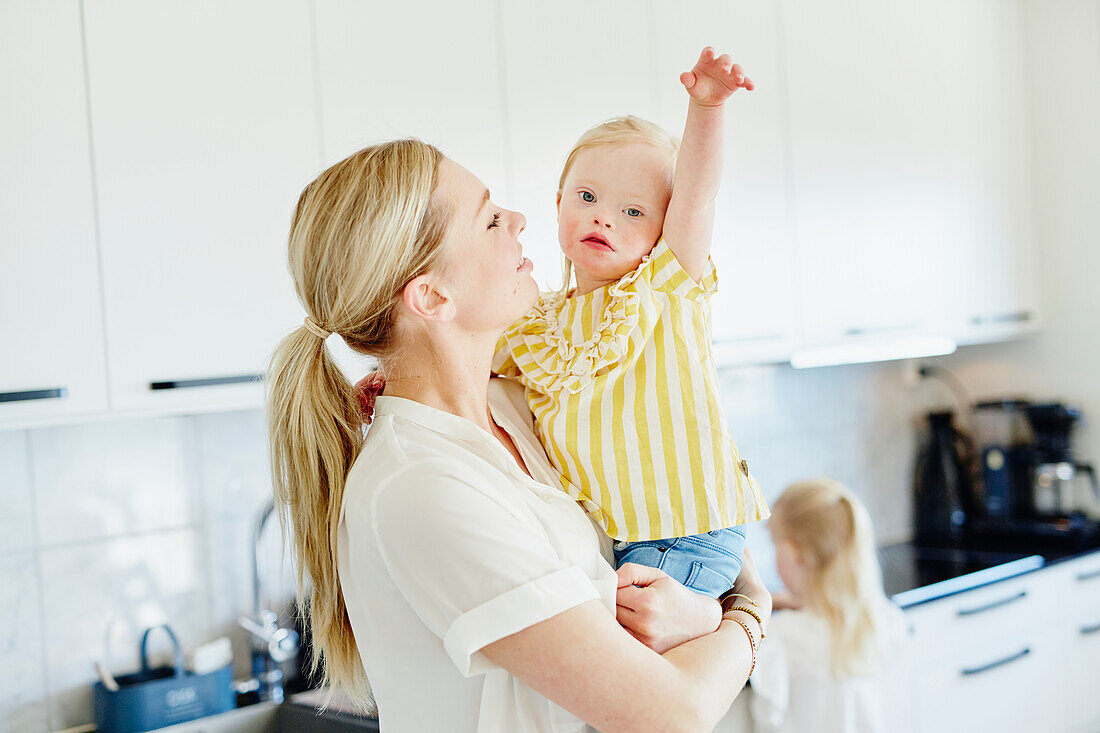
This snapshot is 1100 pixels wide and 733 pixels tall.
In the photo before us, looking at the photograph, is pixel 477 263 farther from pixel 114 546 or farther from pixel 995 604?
pixel 995 604

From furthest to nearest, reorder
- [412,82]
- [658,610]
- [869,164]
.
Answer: [869,164] → [412,82] → [658,610]

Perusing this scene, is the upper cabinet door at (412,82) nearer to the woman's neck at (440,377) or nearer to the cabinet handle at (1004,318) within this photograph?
the woman's neck at (440,377)

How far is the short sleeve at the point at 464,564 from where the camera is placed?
90cm

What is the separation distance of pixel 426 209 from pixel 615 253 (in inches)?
10.9

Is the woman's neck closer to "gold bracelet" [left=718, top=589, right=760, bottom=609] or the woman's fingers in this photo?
the woman's fingers

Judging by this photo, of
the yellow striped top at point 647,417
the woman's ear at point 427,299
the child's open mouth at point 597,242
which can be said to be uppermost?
the child's open mouth at point 597,242

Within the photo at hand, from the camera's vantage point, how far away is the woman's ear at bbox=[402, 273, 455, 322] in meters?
1.06

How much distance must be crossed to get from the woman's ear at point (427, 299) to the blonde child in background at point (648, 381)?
201mm

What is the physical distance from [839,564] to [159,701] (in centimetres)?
151

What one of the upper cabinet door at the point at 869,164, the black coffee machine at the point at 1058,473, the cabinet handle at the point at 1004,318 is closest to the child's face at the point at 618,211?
the upper cabinet door at the point at 869,164

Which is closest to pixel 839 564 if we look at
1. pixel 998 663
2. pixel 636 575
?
pixel 998 663

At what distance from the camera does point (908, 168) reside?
312 centimetres

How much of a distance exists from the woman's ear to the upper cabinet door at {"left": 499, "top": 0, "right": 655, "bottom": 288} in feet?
3.70

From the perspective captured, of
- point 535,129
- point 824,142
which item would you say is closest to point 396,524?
point 535,129
